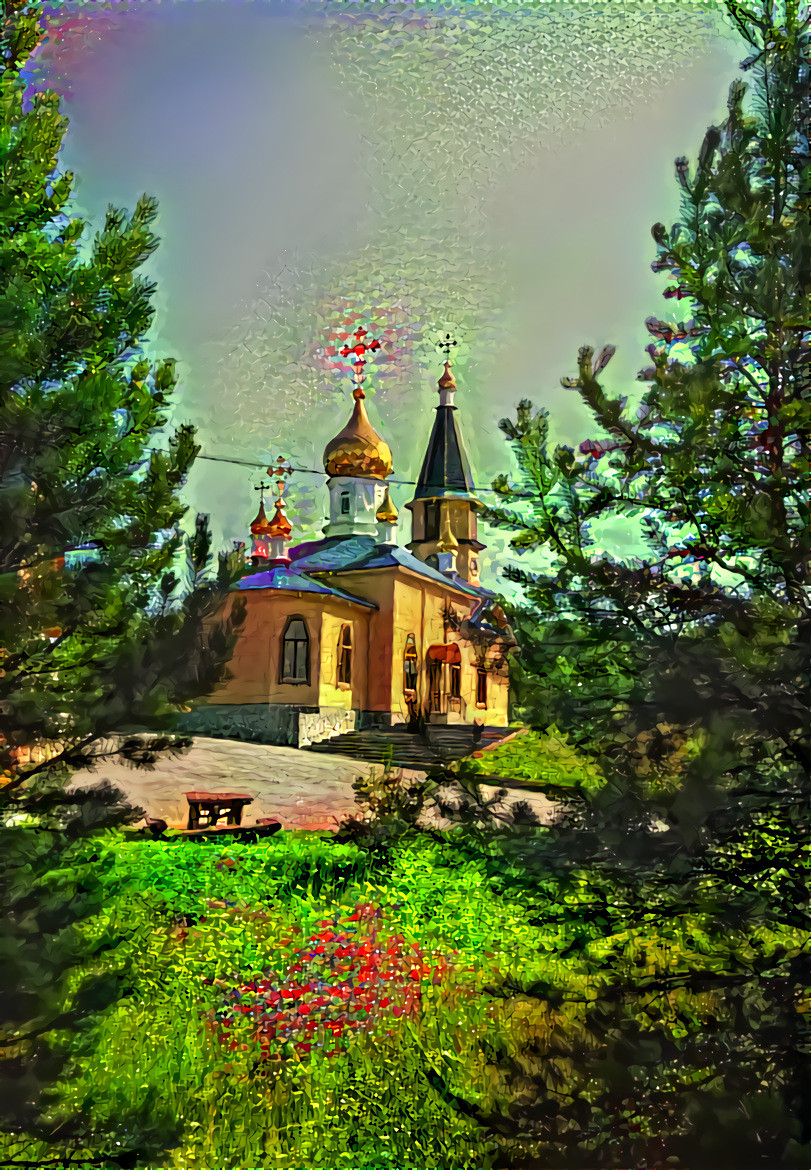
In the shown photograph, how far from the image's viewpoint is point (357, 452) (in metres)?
19.8

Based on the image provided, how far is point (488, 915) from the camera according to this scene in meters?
5.90

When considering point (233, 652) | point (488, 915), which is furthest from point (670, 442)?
point (488, 915)

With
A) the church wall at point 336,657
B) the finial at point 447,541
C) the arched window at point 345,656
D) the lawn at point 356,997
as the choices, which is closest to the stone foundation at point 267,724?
the church wall at point 336,657

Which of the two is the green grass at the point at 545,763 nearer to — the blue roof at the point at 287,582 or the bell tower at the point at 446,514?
the blue roof at the point at 287,582

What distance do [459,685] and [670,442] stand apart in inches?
585

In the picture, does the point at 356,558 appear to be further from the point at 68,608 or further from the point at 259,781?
the point at 68,608

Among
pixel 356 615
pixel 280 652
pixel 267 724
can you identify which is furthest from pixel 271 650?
pixel 356 615

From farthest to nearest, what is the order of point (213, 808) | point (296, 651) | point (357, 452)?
1. point (357, 452)
2. point (296, 651)
3. point (213, 808)

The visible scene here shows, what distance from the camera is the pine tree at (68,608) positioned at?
7.54ft

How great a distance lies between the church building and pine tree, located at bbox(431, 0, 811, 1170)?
30.4ft

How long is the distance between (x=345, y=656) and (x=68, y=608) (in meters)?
14.5

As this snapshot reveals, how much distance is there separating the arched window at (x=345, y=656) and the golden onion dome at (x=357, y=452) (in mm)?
4648

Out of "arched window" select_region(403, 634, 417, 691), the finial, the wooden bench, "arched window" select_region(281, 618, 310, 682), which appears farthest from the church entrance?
the wooden bench

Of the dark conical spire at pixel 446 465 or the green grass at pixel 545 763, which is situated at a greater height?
the dark conical spire at pixel 446 465
